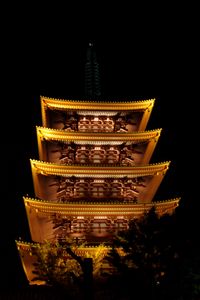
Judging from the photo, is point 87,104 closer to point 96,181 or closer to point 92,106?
point 92,106

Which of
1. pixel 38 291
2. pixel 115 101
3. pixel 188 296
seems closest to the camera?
pixel 188 296

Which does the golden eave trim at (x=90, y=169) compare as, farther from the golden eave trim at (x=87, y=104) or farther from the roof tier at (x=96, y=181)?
the golden eave trim at (x=87, y=104)

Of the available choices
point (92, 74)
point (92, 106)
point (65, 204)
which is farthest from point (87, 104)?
point (92, 74)

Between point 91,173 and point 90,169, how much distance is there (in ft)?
0.92

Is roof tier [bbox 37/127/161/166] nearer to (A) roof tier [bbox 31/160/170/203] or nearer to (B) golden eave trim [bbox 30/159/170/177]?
(A) roof tier [bbox 31/160/170/203]

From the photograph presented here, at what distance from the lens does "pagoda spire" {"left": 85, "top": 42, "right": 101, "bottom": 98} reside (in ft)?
97.1

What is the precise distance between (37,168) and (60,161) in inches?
103

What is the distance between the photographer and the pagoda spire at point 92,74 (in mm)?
29609

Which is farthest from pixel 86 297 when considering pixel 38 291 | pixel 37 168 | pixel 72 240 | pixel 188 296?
pixel 37 168

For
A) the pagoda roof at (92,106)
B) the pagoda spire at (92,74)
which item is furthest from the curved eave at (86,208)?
the pagoda spire at (92,74)

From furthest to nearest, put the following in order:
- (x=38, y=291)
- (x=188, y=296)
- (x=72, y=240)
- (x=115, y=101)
A: (x=115, y=101) → (x=72, y=240) → (x=38, y=291) → (x=188, y=296)

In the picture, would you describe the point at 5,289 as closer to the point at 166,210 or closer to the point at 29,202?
the point at 29,202

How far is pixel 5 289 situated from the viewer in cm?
1667

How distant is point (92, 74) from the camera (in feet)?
102
